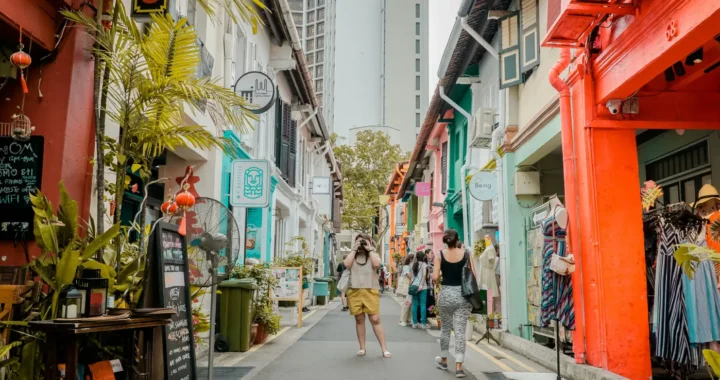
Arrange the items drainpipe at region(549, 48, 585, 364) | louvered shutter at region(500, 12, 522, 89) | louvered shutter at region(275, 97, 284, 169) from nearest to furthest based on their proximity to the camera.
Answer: drainpipe at region(549, 48, 585, 364), louvered shutter at region(500, 12, 522, 89), louvered shutter at region(275, 97, 284, 169)

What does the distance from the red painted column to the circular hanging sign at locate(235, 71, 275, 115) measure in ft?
16.4

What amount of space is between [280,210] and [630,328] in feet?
45.5

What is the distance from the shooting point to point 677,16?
551 centimetres

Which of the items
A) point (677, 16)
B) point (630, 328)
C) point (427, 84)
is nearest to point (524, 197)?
point (630, 328)

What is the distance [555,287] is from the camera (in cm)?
770

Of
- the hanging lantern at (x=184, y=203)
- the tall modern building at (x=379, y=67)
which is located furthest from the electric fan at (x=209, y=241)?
the tall modern building at (x=379, y=67)

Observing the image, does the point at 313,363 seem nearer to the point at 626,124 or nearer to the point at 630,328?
the point at 630,328

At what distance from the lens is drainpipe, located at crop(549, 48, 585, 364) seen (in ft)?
24.3

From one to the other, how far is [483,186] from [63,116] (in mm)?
8554

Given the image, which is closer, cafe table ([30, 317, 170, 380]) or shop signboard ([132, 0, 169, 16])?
cafe table ([30, 317, 170, 380])

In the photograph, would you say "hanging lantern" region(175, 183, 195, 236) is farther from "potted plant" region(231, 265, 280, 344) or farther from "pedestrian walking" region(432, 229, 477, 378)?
"potted plant" region(231, 265, 280, 344)

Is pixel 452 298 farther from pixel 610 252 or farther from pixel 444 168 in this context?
pixel 444 168

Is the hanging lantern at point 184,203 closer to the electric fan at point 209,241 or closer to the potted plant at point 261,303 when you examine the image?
the electric fan at point 209,241

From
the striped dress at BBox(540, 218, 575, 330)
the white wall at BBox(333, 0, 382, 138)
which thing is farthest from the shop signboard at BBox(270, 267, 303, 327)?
the white wall at BBox(333, 0, 382, 138)
